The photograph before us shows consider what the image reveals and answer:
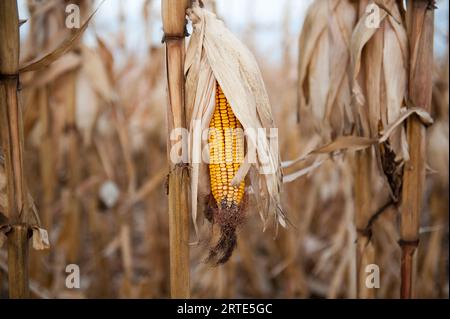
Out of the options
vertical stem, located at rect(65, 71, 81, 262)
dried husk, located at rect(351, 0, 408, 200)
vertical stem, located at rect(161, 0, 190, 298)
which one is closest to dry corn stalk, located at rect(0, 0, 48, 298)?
vertical stem, located at rect(161, 0, 190, 298)

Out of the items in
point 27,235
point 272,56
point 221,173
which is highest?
point 272,56

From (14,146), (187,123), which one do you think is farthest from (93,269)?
(187,123)

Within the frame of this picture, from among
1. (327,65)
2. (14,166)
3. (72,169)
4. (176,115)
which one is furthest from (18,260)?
(72,169)

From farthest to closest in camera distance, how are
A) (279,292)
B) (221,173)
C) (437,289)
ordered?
(279,292) → (437,289) → (221,173)

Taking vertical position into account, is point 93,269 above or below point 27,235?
below

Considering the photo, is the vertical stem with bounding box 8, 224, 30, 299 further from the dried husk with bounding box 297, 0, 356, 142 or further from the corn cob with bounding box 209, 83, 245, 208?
the dried husk with bounding box 297, 0, 356, 142

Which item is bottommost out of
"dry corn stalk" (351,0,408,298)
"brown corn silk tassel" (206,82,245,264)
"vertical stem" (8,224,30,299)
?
"vertical stem" (8,224,30,299)

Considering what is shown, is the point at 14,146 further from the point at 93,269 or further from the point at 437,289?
the point at 437,289
